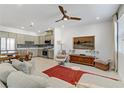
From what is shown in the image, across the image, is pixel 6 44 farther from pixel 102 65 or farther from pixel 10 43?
pixel 102 65

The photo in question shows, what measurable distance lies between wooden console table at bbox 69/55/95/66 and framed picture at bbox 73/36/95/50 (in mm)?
650

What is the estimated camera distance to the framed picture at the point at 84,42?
569 centimetres

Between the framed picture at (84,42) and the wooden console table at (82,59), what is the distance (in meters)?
0.65

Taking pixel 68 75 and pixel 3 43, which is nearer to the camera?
pixel 68 75

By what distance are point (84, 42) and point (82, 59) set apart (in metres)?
1.09

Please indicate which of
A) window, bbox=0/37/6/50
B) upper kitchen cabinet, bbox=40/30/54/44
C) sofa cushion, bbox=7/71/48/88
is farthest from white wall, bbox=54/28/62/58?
sofa cushion, bbox=7/71/48/88

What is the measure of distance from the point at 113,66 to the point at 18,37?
6.53 meters

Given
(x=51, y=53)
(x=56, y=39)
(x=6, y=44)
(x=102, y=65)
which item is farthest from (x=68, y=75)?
(x=6, y=44)

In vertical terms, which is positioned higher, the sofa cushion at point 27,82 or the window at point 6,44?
the window at point 6,44

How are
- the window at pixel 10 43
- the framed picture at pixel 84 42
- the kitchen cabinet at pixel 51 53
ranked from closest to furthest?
the framed picture at pixel 84 42 < the window at pixel 10 43 < the kitchen cabinet at pixel 51 53

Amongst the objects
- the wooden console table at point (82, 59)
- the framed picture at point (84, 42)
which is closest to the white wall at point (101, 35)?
the framed picture at point (84, 42)

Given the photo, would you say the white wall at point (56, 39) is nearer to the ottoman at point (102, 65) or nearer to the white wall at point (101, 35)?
the white wall at point (101, 35)

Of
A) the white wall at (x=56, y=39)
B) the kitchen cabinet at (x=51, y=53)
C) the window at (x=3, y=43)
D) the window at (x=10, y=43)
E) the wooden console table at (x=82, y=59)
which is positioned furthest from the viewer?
the kitchen cabinet at (x=51, y=53)

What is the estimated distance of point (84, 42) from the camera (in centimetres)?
601
